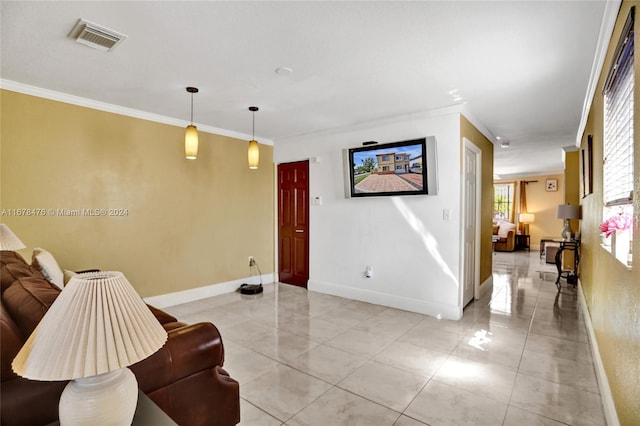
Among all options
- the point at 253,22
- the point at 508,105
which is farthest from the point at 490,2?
the point at 508,105

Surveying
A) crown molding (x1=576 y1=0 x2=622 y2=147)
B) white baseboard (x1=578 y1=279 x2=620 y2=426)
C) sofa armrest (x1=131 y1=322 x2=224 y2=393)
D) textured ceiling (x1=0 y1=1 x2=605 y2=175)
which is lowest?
white baseboard (x1=578 y1=279 x2=620 y2=426)

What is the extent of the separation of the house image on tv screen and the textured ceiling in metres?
0.51

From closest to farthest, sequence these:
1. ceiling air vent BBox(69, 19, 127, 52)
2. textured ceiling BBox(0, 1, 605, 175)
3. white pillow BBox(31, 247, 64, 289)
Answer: textured ceiling BBox(0, 1, 605, 175) < ceiling air vent BBox(69, 19, 127, 52) < white pillow BBox(31, 247, 64, 289)

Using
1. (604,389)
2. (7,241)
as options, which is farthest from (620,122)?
(7,241)

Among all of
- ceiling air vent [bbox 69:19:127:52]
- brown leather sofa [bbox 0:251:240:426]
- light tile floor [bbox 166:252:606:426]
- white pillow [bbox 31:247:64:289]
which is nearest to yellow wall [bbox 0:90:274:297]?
light tile floor [bbox 166:252:606:426]

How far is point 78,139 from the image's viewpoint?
3.40 m

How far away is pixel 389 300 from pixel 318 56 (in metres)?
3.03

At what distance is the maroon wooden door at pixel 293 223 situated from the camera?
17.0ft

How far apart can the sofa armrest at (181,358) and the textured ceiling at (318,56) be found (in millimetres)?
1806

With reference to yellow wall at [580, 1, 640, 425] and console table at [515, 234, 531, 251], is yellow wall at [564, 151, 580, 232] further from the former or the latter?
console table at [515, 234, 531, 251]

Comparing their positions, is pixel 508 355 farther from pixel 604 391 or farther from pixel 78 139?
pixel 78 139

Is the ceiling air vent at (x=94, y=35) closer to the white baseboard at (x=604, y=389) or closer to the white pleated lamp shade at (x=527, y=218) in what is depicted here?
the white baseboard at (x=604, y=389)

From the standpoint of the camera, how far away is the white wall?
146 inches

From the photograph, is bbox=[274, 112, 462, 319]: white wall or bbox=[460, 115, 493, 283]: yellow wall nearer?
bbox=[274, 112, 462, 319]: white wall
